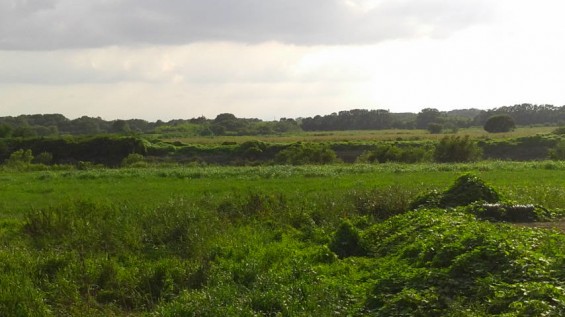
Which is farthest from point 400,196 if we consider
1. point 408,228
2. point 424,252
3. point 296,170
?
point 296,170

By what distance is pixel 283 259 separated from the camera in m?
11.7

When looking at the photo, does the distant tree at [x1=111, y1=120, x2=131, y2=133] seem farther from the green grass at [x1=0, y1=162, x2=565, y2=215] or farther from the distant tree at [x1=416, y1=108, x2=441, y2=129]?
the green grass at [x1=0, y1=162, x2=565, y2=215]

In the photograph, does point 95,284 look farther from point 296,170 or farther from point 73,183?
point 296,170

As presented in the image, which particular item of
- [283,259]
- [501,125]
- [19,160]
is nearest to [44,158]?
[19,160]

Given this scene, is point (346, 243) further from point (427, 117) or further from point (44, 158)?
point (427, 117)

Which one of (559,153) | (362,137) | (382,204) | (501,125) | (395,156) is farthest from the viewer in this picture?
(501,125)

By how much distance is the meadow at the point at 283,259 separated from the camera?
8055 millimetres

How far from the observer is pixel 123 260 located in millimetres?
12859

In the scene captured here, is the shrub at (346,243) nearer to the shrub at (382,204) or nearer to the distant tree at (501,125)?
the shrub at (382,204)

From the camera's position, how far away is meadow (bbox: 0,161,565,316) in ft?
26.4

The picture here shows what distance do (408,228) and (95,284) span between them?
21.2 feet

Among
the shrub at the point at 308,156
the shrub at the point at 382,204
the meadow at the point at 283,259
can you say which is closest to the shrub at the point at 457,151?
the shrub at the point at 308,156

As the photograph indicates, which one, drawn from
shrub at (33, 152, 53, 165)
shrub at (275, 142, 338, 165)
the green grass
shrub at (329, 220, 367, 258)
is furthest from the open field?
shrub at (329, 220, 367, 258)

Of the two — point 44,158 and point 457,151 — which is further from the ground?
point 457,151
